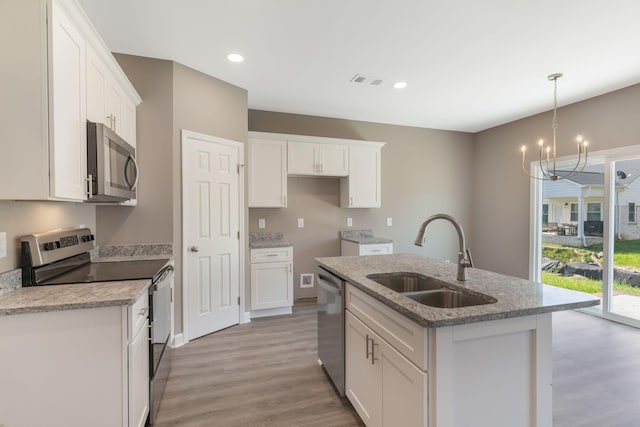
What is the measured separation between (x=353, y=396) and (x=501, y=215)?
430 centimetres

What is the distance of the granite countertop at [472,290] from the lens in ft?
3.86

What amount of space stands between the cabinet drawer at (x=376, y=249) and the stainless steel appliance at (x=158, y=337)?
2512 millimetres

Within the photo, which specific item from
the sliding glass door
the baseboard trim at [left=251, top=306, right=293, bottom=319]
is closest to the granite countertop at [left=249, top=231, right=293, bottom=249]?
the baseboard trim at [left=251, top=306, right=293, bottom=319]

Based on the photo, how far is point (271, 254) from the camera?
3666 millimetres

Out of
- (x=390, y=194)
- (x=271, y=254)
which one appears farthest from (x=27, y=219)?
(x=390, y=194)

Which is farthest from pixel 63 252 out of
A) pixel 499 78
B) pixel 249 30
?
pixel 499 78

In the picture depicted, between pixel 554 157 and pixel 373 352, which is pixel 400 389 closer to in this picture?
pixel 373 352

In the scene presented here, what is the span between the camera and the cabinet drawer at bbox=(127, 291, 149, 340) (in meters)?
1.49

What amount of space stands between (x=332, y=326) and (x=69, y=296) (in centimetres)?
156

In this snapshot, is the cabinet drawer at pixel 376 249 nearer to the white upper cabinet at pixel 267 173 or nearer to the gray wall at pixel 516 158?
the white upper cabinet at pixel 267 173

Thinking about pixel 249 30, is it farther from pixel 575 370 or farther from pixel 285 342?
pixel 575 370

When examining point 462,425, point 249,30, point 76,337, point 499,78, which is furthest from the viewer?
point 499,78

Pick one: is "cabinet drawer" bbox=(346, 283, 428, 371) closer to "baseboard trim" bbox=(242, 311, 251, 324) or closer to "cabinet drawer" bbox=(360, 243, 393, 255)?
"baseboard trim" bbox=(242, 311, 251, 324)

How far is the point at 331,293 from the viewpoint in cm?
213
